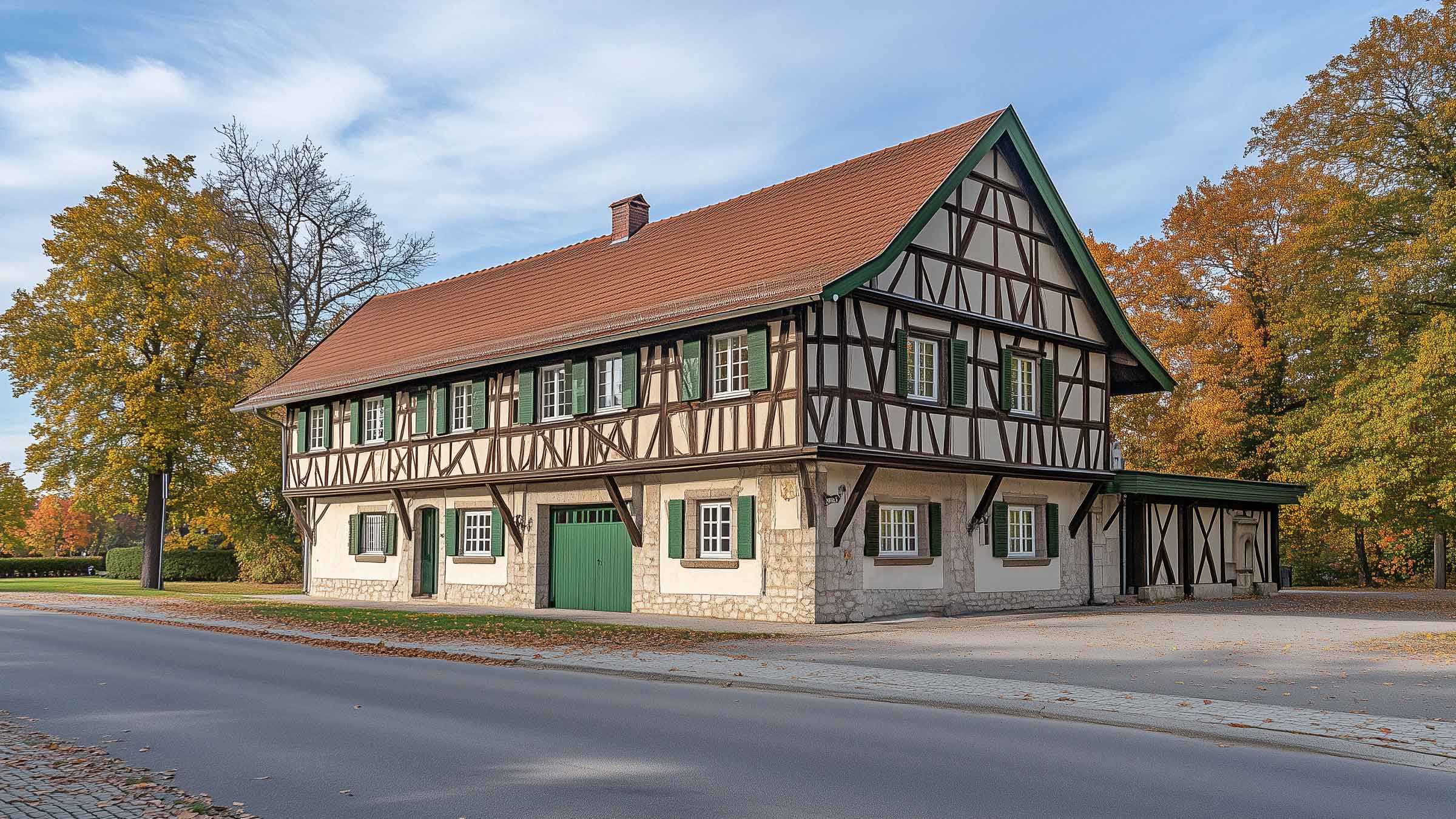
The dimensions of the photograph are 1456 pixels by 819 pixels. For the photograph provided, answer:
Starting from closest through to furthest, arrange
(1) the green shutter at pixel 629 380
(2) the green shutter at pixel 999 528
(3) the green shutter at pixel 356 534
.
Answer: (1) the green shutter at pixel 629 380
(2) the green shutter at pixel 999 528
(3) the green shutter at pixel 356 534

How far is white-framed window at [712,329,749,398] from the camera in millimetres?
20953

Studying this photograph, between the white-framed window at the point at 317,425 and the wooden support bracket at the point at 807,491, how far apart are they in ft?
55.6

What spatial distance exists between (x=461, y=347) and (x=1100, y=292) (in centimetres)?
1425

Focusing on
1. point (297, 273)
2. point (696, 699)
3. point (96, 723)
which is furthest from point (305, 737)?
point (297, 273)

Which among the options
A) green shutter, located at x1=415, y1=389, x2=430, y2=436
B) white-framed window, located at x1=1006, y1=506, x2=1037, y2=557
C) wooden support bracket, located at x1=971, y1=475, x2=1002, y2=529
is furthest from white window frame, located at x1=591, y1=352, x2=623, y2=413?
white-framed window, located at x1=1006, y1=506, x2=1037, y2=557

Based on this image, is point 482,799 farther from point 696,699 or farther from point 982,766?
point 696,699

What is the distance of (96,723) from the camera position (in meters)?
9.67

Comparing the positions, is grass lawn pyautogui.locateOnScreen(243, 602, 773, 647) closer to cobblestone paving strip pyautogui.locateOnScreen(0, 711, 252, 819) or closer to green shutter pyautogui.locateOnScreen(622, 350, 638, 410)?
green shutter pyautogui.locateOnScreen(622, 350, 638, 410)

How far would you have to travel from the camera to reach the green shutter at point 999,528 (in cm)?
2367

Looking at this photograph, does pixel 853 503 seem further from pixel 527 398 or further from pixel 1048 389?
pixel 527 398

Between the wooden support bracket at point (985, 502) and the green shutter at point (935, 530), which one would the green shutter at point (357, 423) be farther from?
Answer: the wooden support bracket at point (985, 502)

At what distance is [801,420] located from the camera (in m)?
19.5

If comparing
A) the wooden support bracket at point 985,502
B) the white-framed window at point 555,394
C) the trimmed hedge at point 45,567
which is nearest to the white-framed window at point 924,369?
the wooden support bracket at point 985,502

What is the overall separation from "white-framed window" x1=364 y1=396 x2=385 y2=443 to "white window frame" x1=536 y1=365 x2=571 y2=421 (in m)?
6.55
